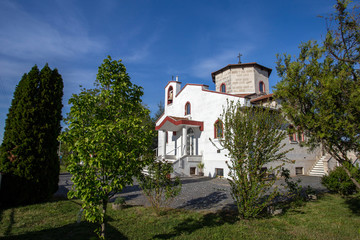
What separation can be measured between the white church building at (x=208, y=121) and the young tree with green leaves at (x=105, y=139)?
9230 millimetres

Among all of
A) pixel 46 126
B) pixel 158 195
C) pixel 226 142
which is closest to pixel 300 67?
pixel 226 142

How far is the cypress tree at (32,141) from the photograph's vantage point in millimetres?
7938

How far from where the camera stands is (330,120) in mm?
5434

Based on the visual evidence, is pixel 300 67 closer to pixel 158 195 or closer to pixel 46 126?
pixel 158 195

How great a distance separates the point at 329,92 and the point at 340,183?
21.8 feet

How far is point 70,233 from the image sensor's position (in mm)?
5406

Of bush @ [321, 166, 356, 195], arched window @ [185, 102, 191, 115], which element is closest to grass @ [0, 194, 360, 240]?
bush @ [321, 166, 356, 195]

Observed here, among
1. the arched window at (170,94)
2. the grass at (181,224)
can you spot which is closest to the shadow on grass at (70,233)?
the grass at (181,224)

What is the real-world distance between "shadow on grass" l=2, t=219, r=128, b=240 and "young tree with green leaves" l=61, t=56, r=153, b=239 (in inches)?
49.3

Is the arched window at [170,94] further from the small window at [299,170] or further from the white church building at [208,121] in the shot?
the small window at [299,170]

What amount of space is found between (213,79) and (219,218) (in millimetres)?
18926

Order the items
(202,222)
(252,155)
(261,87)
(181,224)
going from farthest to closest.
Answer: (261,87)
(252,155)
(202,222)
(181,224)

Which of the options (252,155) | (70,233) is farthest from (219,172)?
(70,233)

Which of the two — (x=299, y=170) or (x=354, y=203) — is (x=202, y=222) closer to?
(x=354, y=203)
